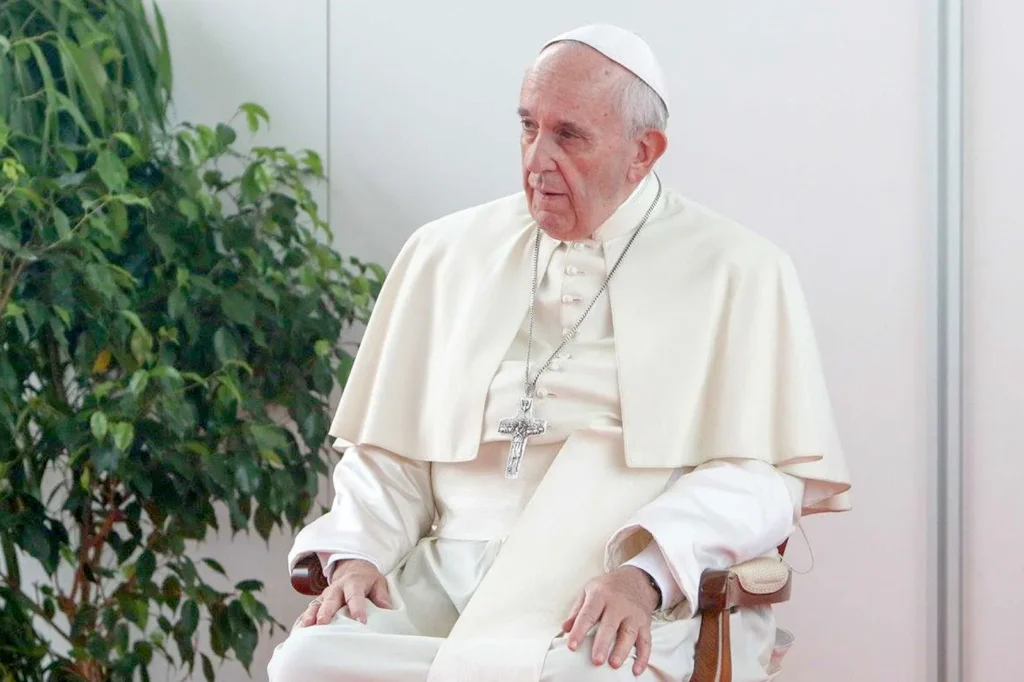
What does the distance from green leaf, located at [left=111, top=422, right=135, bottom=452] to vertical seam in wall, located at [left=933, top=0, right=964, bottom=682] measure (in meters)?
2.01

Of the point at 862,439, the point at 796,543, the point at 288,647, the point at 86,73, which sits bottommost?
the point at 796,543

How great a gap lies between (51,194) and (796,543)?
2086mm

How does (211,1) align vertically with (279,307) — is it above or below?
above

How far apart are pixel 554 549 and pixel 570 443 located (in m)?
0.21

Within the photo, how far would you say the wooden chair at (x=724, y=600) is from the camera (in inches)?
91.3

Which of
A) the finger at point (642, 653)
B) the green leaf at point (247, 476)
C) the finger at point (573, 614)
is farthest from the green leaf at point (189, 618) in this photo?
the finger at point (642, 653)

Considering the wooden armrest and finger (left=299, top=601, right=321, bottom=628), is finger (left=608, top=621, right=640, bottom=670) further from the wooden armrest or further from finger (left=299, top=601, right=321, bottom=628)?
finger (left=299, top=601, right=321, bottom=628)

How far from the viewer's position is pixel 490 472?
2.70m

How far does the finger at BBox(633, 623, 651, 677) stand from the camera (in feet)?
7.38

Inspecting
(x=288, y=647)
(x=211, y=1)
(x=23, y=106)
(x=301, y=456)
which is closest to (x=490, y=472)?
(x=288, y=647)

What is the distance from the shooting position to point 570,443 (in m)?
2.63

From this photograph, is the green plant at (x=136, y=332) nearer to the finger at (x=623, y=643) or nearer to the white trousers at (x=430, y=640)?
the white trousers at (x=430, y=640)

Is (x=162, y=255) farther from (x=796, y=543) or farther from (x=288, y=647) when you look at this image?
(x=796, y=543)

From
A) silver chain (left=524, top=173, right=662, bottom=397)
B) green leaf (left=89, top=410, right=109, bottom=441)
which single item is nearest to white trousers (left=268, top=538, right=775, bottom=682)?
silver chain (left=524, top=173, right=662, bottom=397)
